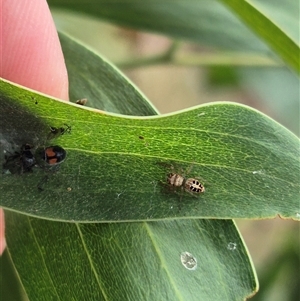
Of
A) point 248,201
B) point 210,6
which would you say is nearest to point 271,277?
point 210,6

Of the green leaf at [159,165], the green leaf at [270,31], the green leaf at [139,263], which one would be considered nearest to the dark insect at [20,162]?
the green leaf at [159,165]

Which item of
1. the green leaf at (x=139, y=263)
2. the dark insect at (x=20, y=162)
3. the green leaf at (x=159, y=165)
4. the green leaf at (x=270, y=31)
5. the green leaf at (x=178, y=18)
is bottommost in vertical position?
the green leaf at (x=139, y=263)

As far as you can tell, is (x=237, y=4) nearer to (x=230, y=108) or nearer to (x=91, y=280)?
(x=230, y=108)

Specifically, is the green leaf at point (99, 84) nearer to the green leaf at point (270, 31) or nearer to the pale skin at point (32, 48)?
the pale skin at point (32, 48)

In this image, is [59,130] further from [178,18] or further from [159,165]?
[178,18]

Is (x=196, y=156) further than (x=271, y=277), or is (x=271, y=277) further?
(x=271, y=277)

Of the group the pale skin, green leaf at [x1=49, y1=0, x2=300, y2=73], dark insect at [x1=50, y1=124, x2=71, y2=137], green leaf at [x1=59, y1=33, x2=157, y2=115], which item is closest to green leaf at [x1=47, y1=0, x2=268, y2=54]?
green leaf at [x1=49, y1=0, x2=300, y2=73]
